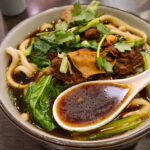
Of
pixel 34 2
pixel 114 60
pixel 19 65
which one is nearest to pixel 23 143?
pixel 19 65

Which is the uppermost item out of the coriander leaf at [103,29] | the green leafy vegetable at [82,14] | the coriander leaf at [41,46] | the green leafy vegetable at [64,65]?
the green leafy vegetable at [82,14]

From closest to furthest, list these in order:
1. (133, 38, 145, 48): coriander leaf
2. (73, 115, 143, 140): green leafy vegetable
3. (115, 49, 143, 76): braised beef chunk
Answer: (73, 115, 143, 140): green leafy vegetable
(115, 49, 143, 76): braised beef chunk
(133, 38, 145, 48): coriander leaf

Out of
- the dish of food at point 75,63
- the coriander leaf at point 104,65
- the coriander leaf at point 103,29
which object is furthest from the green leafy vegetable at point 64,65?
the coriander leaf at point 103,29

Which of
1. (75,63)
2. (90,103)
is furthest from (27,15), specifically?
(90,103)

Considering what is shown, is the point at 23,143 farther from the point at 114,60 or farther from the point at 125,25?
the point at 125,25

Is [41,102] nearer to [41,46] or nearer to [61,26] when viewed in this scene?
[41,46]

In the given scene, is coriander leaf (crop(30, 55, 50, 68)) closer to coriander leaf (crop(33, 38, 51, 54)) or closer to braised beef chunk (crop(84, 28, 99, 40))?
coriander leaf (crop(33, 38, 51, 54))

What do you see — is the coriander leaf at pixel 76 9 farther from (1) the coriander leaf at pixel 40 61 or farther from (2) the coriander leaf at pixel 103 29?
(1) the coriander leaf at pixel 40 61

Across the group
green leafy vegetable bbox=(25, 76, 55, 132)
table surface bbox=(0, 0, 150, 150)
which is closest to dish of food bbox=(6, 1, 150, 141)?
green leafy vegetable bbox=(25, 76, 55, 132)
